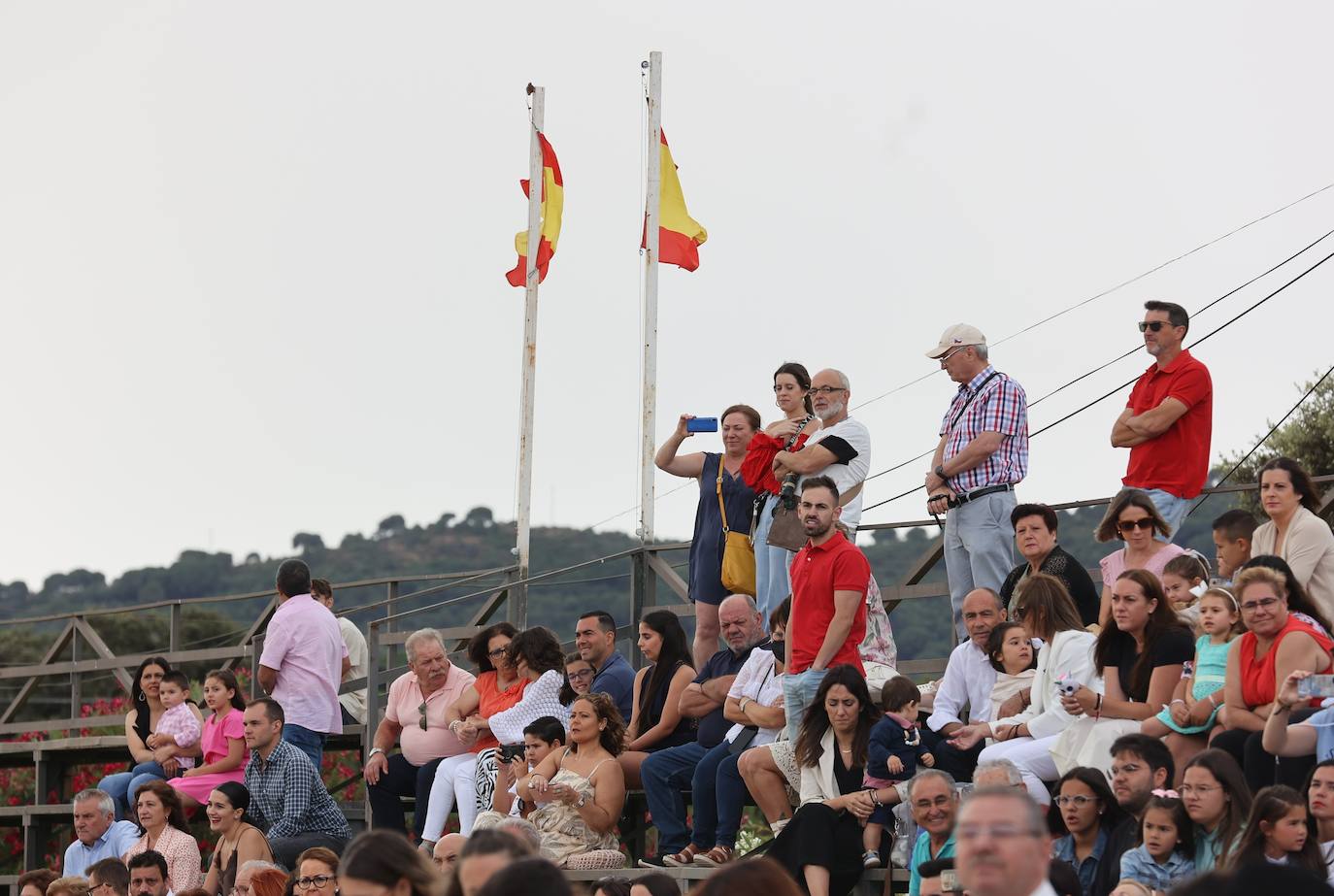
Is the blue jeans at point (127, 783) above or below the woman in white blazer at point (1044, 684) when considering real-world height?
below

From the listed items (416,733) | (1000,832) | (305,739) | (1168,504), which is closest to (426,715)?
(416,733)

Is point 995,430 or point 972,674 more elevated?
point 995,430

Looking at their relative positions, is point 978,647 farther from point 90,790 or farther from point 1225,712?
point 90,790

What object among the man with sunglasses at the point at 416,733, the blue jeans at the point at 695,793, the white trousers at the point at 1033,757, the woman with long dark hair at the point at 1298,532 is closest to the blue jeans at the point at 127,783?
the man with sunglasses at the point at 416,733

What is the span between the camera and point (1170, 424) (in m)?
10.4

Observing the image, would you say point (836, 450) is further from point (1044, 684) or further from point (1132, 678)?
point (1132, 678)

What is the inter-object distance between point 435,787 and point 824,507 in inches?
135

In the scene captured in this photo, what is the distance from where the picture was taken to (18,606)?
72.6 metres

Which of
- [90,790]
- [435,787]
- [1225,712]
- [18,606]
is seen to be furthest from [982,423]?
[18,606]

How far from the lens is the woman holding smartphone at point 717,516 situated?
12078 millimetres

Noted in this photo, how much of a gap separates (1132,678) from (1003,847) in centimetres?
498

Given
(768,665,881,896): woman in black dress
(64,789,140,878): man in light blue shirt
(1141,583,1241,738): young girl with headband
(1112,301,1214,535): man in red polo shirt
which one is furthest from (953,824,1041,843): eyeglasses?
(64,789,140,878): man in light blue shirt

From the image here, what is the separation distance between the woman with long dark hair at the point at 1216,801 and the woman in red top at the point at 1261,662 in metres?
0.45

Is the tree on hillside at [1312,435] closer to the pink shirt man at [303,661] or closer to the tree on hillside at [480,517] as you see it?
the pink shirt man at [303,661]
